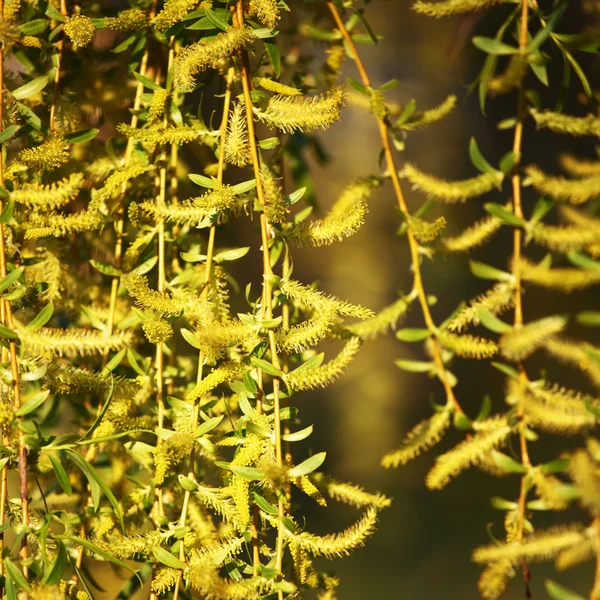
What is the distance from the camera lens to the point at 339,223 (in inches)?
16.8

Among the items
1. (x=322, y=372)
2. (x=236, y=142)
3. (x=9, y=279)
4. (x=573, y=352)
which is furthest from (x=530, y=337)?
(x=9, y=279)

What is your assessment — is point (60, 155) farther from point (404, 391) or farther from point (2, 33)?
point (404, 391)

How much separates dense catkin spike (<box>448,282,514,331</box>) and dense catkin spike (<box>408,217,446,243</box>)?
5 cm

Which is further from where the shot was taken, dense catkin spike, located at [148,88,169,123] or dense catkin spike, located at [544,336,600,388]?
dense catkin spike, located at [148,88,169,123]

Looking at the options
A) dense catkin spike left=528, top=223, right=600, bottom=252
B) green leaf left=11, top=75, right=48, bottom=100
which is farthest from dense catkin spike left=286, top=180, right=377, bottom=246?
green leaf left=11, top=75, right=48, bottom=100


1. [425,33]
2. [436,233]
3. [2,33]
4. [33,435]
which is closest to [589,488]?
[436,233]

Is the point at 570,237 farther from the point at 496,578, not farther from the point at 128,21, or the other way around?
the point at 128,21

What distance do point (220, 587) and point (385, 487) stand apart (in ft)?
3.36

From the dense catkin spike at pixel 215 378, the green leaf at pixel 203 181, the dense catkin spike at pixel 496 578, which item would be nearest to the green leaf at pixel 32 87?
the green leaf at pixel 203 181

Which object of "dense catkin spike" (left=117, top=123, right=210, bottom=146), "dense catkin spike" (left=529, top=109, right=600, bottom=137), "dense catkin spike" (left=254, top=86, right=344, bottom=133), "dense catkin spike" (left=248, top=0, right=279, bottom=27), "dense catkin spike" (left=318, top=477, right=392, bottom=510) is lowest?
"dense catkin spike" (left=318, top=477, right=392, bottom=510)

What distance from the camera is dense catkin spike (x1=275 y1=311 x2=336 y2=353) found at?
16.4 inches

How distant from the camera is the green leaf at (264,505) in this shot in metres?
0.42

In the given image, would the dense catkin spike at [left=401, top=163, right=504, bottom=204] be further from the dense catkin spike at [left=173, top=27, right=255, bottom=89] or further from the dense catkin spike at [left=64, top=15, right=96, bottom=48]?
the dense catkin spike at [left=64, top=15, right=96, bottom=48]

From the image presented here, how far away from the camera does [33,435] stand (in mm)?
431
